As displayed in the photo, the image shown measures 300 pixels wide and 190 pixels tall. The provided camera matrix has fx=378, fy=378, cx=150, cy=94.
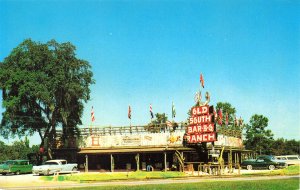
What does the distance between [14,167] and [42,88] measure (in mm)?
10318

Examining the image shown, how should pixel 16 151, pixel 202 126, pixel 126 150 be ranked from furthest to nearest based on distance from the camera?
pixel 16 151 → pixel 126 150 → pixel 202 126

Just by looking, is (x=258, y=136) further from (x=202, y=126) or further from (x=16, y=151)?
(x=16, y=151)

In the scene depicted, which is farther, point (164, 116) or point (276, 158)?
point (164, 116)

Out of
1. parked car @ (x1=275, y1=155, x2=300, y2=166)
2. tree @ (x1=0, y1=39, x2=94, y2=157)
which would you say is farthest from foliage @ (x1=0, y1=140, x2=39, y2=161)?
parked car @ (x1=275, y1=155, x2=300, y2=166)

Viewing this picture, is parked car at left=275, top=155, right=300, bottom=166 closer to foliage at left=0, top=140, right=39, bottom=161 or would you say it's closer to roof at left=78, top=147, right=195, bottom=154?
roof at left=78, top=147, right=195, bottom=154

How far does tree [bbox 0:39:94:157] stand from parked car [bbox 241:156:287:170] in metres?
23.1

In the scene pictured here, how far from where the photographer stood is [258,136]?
3356 inches

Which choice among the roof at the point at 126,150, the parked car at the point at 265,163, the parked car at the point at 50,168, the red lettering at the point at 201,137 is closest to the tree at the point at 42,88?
the roof at the point at 126,150

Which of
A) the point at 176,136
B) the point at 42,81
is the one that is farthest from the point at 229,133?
the point at 42,81

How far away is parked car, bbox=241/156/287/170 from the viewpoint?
44406 millimetres

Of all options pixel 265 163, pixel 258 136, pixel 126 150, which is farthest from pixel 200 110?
pixel 258 136

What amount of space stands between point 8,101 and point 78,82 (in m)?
9.49

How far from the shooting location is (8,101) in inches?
1964

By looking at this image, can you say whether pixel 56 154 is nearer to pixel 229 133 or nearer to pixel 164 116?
pixel 229 133
